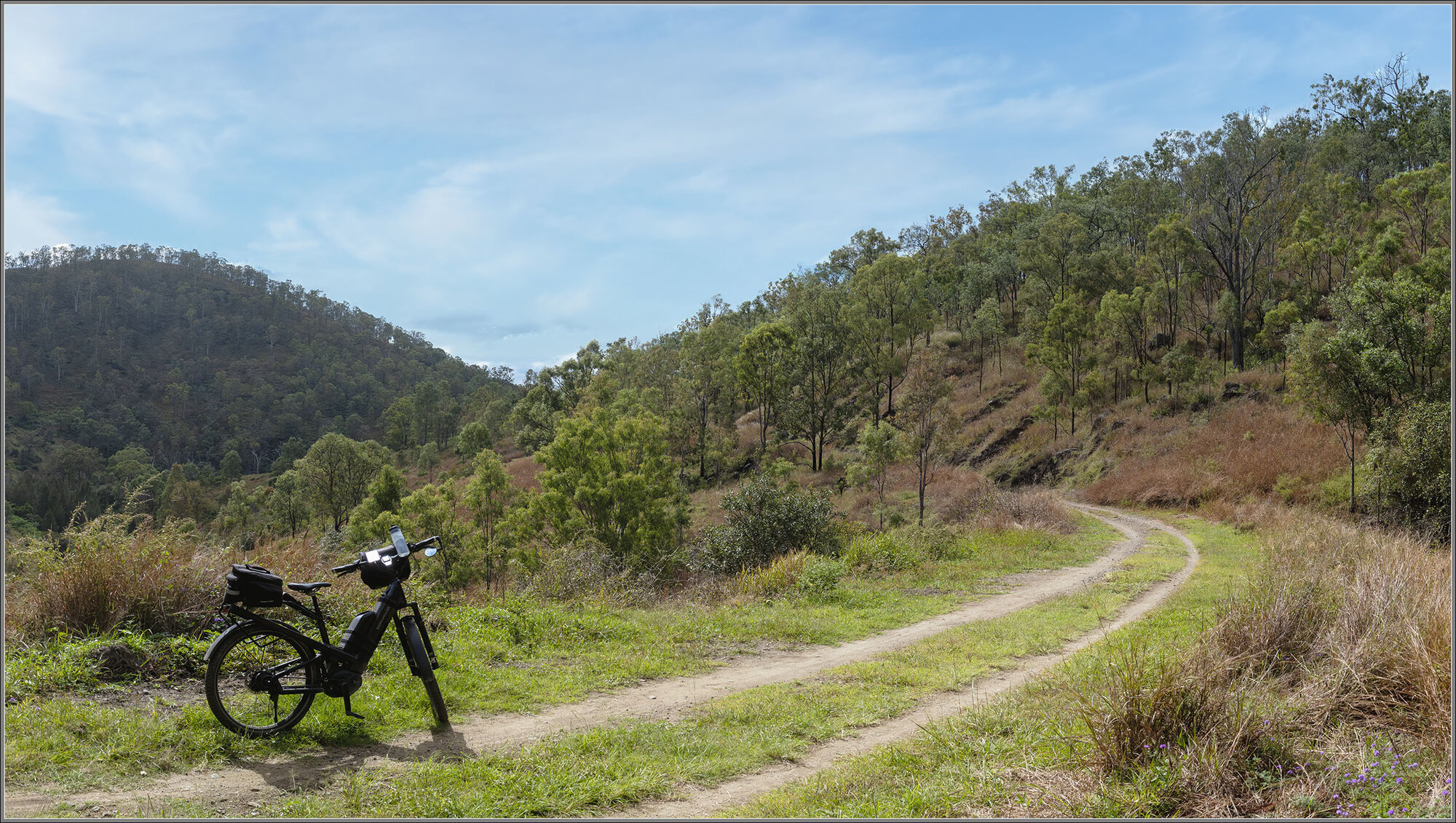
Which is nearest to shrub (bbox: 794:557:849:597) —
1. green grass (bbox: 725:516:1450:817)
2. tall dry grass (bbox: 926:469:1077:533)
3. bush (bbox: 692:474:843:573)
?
bush (bbox: 692:474:843:573)

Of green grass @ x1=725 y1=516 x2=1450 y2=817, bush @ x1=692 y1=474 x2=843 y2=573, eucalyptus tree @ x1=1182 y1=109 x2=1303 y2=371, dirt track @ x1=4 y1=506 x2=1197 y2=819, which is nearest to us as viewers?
green grass @ x1=725 y1=516 x2=1450 y2=817

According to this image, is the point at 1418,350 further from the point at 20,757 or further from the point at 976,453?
the point at 20,757

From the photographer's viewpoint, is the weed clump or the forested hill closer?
the weed clump

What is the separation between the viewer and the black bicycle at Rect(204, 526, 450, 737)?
212 inches

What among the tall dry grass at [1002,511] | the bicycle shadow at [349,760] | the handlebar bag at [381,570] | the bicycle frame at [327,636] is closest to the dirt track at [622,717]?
the bicycle shadow at [349,760]

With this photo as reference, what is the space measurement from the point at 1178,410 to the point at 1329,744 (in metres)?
43.0

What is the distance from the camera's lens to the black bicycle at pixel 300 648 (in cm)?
538

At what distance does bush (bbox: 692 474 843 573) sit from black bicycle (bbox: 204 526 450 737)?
13.4 m

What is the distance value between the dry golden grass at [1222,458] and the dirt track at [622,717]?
23770 mm

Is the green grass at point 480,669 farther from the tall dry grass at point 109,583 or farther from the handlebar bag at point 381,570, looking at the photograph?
the handlebar bag at point 381,570

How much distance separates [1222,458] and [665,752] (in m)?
35.7

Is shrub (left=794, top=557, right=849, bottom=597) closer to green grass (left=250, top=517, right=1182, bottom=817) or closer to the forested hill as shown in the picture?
green grass (left=250, top=517, right=1182, bottom=817)

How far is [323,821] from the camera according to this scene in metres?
4.16

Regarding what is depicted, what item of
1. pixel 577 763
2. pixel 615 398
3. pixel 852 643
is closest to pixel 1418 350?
pixel 852 643
